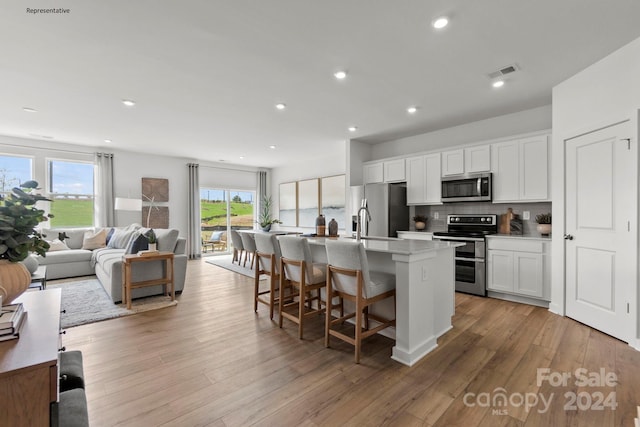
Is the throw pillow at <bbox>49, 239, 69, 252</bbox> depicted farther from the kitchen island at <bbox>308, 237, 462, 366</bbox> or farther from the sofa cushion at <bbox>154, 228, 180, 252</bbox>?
the kitchen island at <bbox>308, 237, 462, 366</bbox>

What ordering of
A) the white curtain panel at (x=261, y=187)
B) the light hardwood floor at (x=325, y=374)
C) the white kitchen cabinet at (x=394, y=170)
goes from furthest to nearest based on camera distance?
the white curtain panel at (x=261, y=187)
the white kitchen cabinet at (x=394, y=170)
the light hardwood floor at (x=325, y=374)

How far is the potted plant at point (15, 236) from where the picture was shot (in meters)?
1.20

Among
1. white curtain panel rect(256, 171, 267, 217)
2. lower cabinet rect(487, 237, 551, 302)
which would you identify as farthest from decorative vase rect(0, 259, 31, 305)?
white curtain panel rect(256, 171, 267, 217)

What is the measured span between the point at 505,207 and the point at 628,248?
179 cm

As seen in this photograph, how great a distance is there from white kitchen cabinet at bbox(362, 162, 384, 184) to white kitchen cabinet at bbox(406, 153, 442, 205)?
1.92 feet

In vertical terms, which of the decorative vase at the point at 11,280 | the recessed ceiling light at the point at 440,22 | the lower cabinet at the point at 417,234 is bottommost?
the lower cabinet at the point at 417,234

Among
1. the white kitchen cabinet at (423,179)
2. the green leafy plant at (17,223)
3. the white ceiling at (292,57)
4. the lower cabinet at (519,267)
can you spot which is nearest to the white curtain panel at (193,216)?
the white ceiling at (292,57)

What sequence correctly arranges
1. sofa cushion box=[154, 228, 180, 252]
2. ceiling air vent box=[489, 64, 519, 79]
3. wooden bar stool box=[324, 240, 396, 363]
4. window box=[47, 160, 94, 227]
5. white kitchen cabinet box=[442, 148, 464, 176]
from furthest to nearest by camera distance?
1. window box=[47, 160, 94, 227]
2. white kitchen cabinet box=[442, 148, 464, 176]
3. sofa cushion box=[154, 228, 180, 252]
4. ceiling air vent box=[489, 64, 519, 79]
5. wooden bar stool box=[324, 240, 396, 363]

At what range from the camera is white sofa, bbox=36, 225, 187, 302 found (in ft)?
12.7

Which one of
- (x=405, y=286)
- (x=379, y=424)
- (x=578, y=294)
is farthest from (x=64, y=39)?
(x=578, y=294)

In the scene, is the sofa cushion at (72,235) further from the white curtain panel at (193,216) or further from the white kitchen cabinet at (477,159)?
the white kitchen cabinet at (477,159)

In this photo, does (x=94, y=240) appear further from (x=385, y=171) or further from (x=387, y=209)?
(x=385, y=171)

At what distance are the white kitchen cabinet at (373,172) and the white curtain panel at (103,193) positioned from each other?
577cm

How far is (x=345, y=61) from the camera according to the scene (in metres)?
2.83
